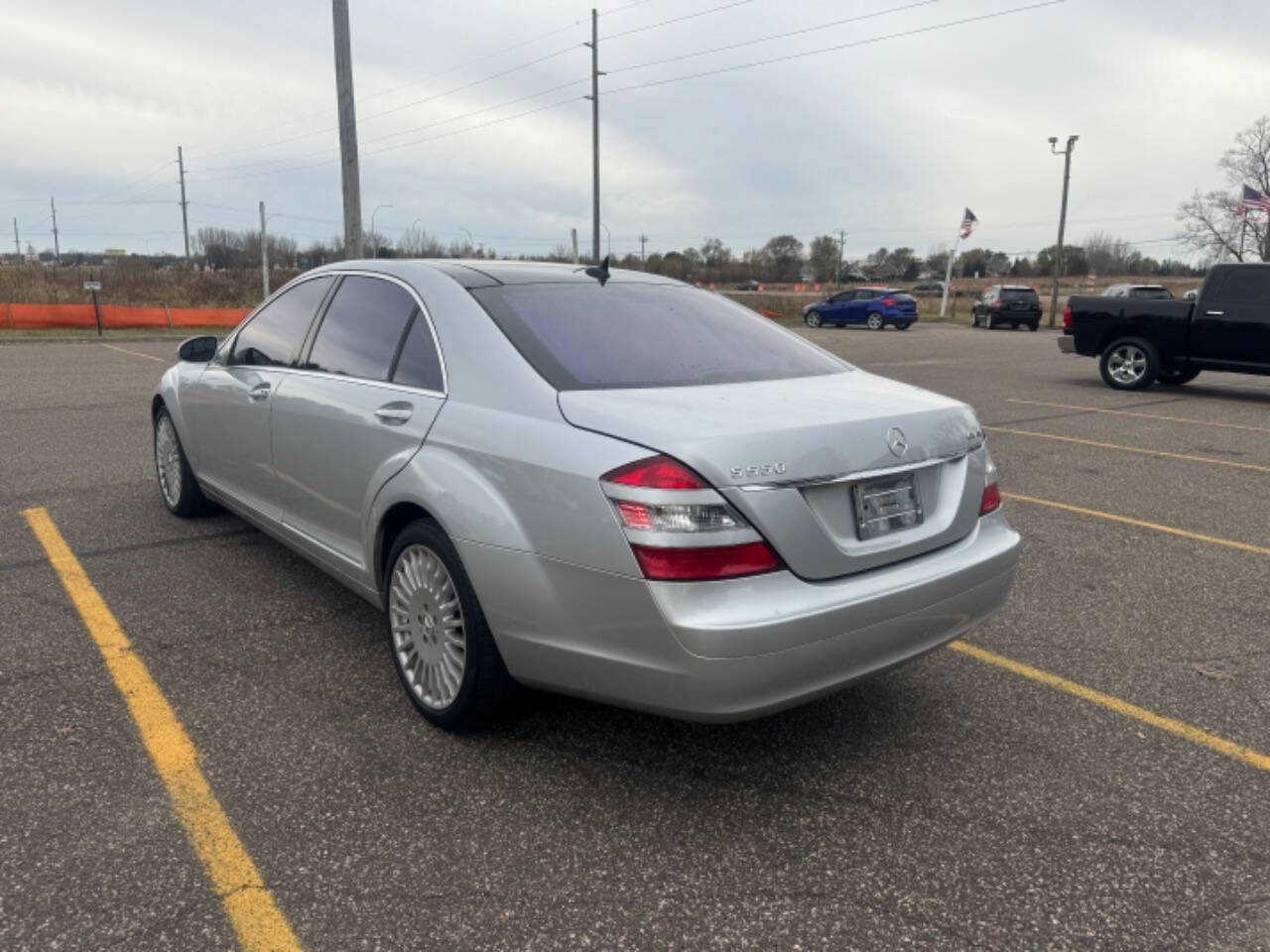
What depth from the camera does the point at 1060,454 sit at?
8.40m

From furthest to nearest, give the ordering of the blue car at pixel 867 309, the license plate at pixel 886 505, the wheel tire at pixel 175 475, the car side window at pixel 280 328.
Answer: the blue car at pixel 867 309
the wheel tire at pixel 175 475
the car side window at pixel 280 328
the license plate at pixel 886 505

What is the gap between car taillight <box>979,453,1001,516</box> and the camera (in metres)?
3.16

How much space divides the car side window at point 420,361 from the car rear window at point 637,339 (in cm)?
25

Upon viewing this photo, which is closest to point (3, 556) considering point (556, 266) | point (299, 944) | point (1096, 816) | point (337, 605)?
point (337, 605)

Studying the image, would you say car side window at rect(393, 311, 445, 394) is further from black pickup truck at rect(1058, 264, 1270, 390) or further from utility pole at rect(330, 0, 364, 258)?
utility pole at rect(330, 0, 364, 258)

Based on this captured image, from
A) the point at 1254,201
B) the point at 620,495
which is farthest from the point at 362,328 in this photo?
the point at 1254,201

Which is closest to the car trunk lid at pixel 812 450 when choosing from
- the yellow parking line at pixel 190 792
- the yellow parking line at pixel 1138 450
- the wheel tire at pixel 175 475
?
the yellow parking line at pixel 190 792

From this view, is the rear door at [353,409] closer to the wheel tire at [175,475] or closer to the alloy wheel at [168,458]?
the wheel tire at [175,475]

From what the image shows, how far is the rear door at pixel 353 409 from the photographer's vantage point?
3.25m

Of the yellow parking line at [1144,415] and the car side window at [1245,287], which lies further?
the car side window at [1245,287]

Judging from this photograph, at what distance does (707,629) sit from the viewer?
2.37 meters

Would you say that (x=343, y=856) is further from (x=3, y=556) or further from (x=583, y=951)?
(x=3, y=556)

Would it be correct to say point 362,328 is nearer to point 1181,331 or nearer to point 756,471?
point 756,471

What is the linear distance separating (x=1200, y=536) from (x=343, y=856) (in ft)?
17.4
